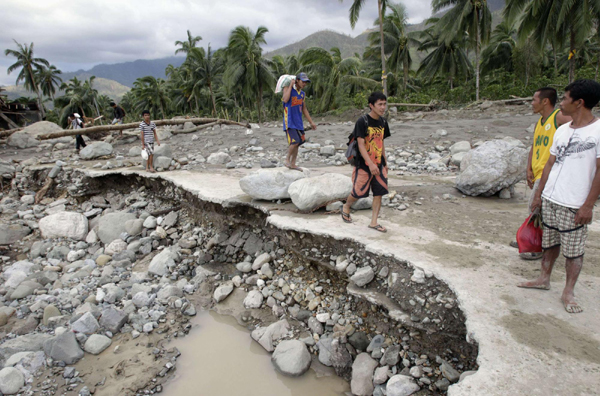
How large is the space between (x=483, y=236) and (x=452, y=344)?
143 centimetres

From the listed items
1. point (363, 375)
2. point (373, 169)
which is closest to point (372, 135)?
point (373, 169)

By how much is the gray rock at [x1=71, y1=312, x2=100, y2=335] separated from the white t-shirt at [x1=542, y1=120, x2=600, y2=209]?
4.52 meters

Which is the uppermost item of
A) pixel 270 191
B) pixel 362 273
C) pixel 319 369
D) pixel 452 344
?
pixel 270 191

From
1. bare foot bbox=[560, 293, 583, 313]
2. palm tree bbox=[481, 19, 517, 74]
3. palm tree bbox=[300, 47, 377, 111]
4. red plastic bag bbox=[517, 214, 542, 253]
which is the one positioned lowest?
bare foot bbox=[560, 293, 583, 313]

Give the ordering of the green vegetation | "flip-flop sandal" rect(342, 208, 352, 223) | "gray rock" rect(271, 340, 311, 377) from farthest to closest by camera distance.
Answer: the green vegetation → "flip-flop sandal" rect(342, 208, 352, 223) → "gray rock" rect(271, 340, 311, 377)

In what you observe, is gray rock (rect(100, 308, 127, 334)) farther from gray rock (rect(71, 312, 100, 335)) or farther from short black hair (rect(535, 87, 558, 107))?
short black hair (rect(535, 87, 558, 107))

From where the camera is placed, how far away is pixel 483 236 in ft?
11.7

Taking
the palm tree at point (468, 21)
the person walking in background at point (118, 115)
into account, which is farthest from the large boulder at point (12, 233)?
the palm tree at point (468, 21)

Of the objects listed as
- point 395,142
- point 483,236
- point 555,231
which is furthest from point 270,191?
point 395,142

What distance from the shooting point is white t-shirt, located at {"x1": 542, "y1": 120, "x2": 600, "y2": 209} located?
2.04 m

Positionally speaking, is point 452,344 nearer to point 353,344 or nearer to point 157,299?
point 353,344

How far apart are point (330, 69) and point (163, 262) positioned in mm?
20320

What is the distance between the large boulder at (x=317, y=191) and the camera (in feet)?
14.0

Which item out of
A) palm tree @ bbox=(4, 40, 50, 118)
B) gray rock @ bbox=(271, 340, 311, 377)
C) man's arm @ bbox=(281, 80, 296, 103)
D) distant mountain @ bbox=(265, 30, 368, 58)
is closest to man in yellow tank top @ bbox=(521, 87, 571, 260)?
gray rock @ bbox=(271, 340, 311, 377)
